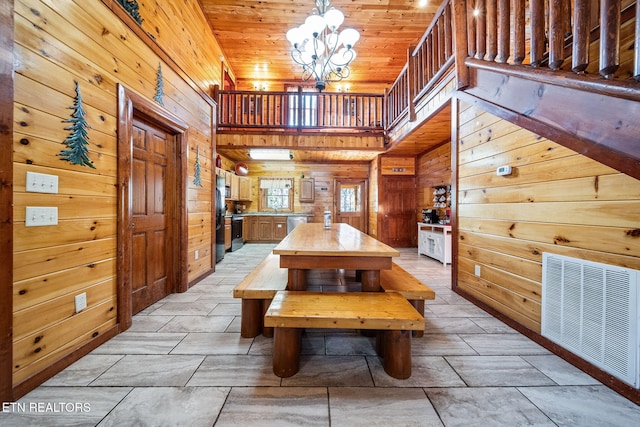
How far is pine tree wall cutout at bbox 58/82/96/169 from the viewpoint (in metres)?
1.53

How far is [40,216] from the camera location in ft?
4.44

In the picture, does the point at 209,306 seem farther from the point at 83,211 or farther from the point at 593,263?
the point at 593,263

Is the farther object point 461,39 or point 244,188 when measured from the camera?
point 244,188

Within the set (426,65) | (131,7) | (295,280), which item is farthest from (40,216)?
(426,65)

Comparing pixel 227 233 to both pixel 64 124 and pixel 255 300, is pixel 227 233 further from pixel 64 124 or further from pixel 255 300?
pixel 64 124

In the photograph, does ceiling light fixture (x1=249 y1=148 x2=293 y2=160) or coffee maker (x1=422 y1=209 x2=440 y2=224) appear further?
ceiling light fixture (x1=249 y1=148 x2=293 y2=160)

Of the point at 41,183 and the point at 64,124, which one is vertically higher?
the point at 64,124

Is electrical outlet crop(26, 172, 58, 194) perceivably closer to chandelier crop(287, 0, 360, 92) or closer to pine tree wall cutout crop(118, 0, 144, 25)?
pine tree wall cutout crop(118, 0, 144, 25)

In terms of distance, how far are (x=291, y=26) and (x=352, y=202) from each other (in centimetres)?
477

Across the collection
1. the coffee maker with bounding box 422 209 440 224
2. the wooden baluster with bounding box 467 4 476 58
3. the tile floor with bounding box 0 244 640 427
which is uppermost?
the wooden baluster with bounding box 467 4 476 58

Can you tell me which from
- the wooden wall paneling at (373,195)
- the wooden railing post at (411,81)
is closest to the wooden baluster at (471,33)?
the wooden railing post at (411,81)

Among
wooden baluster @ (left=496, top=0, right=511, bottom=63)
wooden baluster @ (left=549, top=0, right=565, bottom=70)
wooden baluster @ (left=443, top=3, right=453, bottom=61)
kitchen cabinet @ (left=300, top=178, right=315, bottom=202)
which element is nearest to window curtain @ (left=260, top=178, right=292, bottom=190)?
kitchen cabinet @ (left=300, top=178, right=315, bottom=202)

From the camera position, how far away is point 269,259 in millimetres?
2689

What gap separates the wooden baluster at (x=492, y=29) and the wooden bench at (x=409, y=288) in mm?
1876
